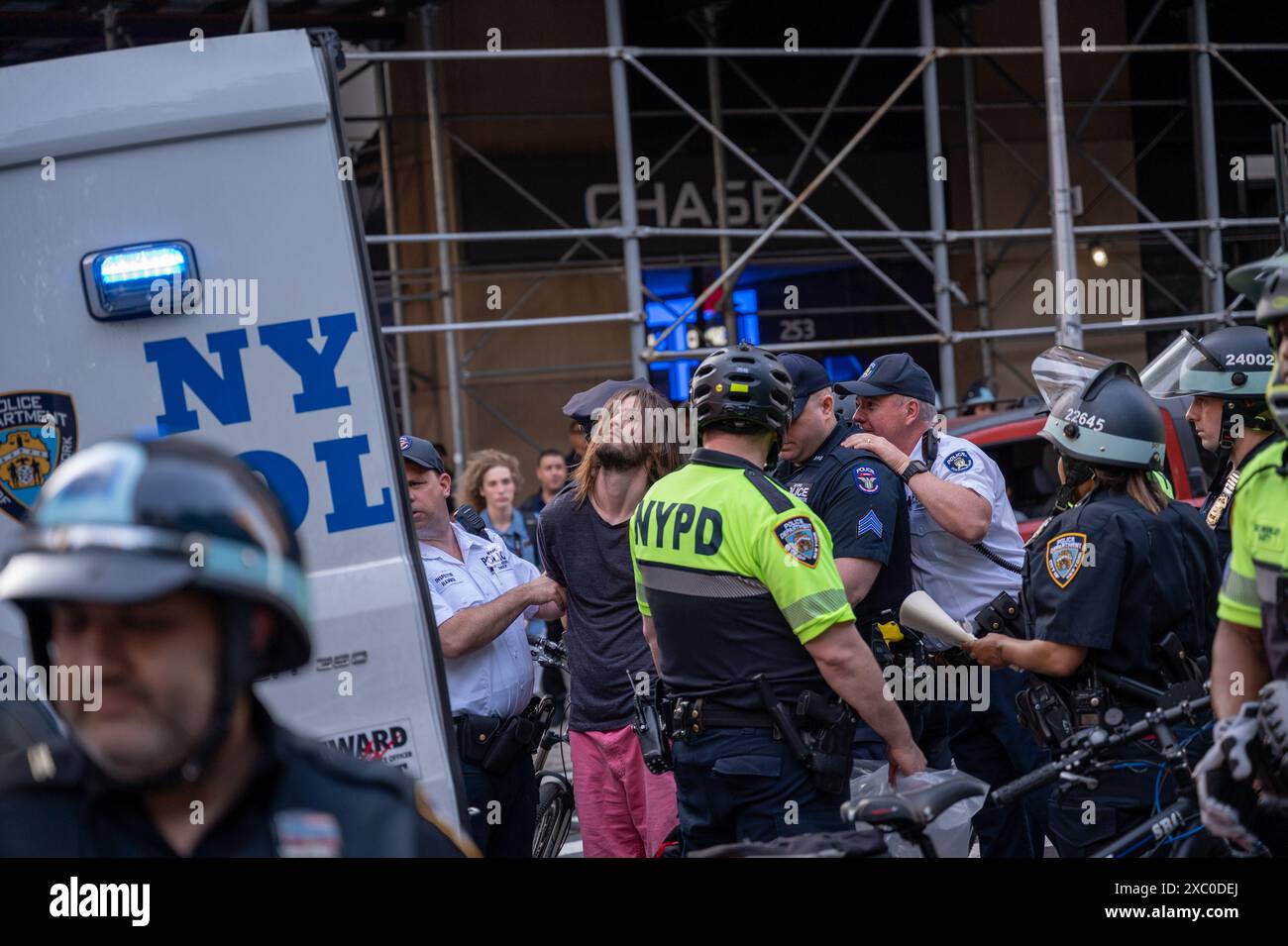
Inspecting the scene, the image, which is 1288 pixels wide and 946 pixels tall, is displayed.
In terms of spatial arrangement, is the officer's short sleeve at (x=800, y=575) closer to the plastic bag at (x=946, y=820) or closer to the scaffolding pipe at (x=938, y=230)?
the plastic bag at (x=946, y=820)

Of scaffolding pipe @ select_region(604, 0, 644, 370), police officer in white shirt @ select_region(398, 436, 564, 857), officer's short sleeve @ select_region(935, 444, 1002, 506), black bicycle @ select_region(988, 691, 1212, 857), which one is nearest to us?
black bicycle @ select_region(988, 691, 1212, 857)

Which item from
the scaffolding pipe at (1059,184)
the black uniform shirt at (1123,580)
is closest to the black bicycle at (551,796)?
the black uniform shirt at (1123,580)

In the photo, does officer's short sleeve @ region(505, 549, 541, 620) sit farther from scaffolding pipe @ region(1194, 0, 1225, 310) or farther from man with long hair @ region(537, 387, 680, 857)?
scaffolding pipe @ region(1194, 0, 1225, 310)

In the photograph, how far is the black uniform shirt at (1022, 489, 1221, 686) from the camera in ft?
11.8

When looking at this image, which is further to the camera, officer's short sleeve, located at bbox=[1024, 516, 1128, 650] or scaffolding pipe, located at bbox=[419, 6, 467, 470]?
scaffolding pipe, located at bbox=[419, 6, 467, 470]

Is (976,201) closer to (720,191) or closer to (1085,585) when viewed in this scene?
(720,191)

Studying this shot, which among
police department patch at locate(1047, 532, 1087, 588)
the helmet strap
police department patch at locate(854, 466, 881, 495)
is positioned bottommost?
police department patch at locate(1047, 532, 1087, 588)

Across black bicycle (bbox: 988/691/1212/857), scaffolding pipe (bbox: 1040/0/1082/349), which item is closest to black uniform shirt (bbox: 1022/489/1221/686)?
black bicycle (bbox: 988/691/1212/857)

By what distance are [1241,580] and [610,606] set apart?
2130 mm

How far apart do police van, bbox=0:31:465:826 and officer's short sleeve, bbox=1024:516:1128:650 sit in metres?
1.47

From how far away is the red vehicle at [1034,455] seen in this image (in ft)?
25.3

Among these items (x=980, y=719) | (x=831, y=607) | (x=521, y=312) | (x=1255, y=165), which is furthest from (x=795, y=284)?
(x=831, y=607)

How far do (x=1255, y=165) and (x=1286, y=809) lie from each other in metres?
13.0
